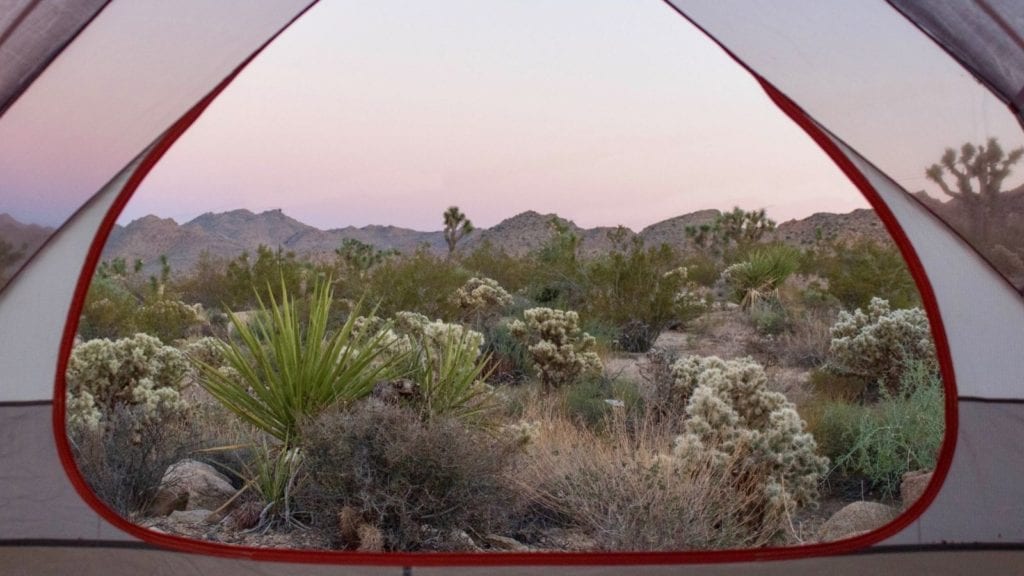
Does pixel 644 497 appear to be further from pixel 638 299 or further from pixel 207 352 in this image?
pixel 638 299

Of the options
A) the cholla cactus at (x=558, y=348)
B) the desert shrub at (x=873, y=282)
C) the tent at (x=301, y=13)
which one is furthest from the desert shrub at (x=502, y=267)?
the tent at (x=301, y=13)

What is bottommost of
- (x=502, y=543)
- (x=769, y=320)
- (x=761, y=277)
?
(x=502, y=543)

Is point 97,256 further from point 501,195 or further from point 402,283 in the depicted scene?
point 501,195

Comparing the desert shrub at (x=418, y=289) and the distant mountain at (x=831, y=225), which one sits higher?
the distant mountain at (x=831, y=225)

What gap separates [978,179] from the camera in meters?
3.69

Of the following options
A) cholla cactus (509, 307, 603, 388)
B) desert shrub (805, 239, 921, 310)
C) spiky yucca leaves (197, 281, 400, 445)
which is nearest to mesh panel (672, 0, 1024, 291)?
spiky yucca leaves (197, 281, 400, 445)

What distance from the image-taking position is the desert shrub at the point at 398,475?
5281 mm

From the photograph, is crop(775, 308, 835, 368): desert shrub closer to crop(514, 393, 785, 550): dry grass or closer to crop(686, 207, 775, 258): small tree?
crop(514, 393, 785, 550): dry grass

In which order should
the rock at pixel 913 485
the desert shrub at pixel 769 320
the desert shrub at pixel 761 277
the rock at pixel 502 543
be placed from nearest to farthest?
the rock at pixel 502 543 < the rock at pixel 913 485 < the desert shrub at pixel 769 320 < the desert shrub at pixel 761 277

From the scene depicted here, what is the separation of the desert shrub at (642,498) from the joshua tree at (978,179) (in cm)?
227

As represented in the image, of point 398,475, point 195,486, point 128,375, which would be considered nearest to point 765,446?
point 398,475

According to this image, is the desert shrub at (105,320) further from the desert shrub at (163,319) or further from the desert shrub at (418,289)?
the desert shrub at (418,289)

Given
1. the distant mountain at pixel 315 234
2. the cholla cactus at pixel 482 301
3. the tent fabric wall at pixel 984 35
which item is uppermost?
the distant mountain at pixel 315 234

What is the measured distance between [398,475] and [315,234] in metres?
58.3
